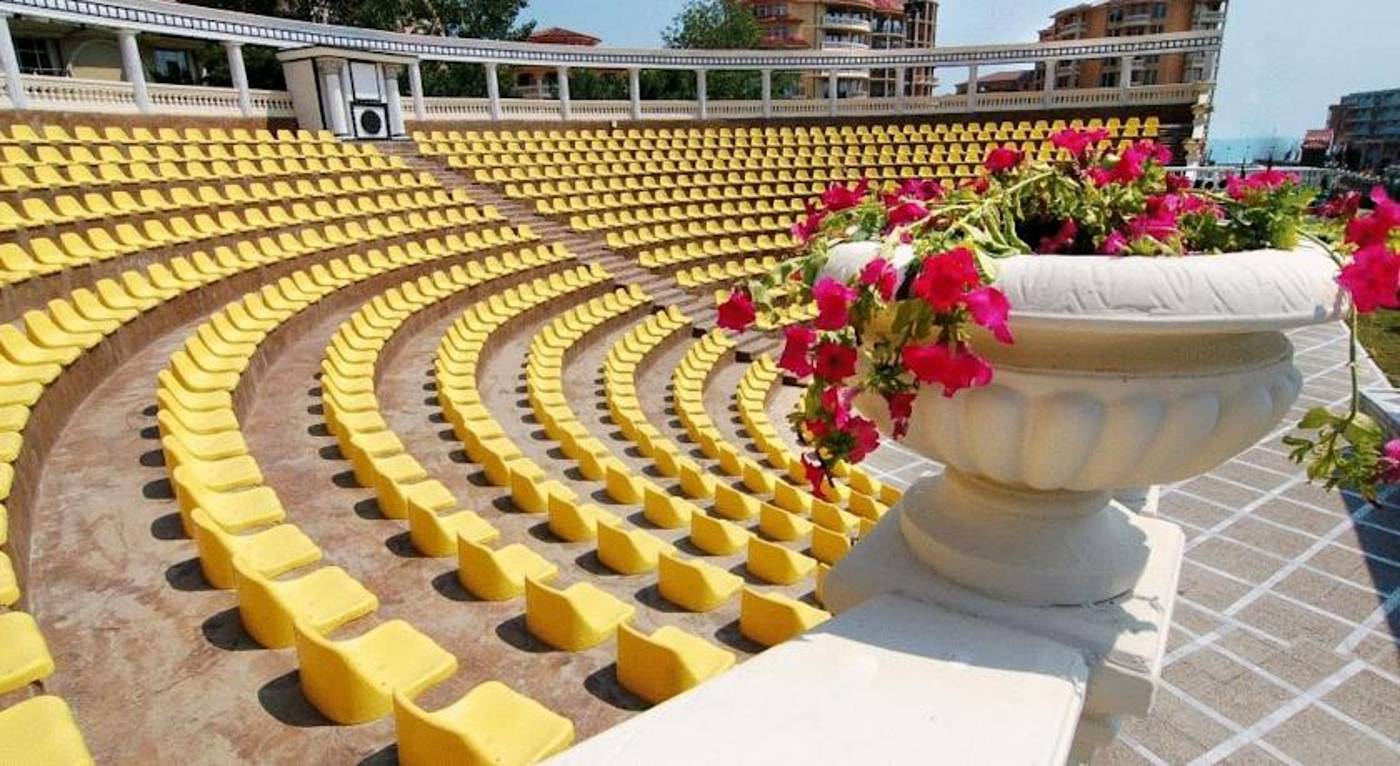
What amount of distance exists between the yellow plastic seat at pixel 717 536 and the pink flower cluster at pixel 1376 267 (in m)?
3.84

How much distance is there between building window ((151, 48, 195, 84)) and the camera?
92.9 ft

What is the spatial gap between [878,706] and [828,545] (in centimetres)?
380

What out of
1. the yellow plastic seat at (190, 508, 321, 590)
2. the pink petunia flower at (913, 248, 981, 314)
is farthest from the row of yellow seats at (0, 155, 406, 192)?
the pink petunia flower at (913, 248, 981, 314)

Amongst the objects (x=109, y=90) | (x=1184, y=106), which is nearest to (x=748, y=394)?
(x=109, y=90)

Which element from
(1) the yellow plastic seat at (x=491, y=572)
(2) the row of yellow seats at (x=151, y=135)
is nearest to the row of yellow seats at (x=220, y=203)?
(2) the row of yellow seats at (x=151, y=135)

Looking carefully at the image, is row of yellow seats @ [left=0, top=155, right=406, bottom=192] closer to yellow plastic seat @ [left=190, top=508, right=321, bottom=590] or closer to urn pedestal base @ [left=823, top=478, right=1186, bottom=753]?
yellow plastic seat @ [left=190, top=508, right=321, bottom=590]

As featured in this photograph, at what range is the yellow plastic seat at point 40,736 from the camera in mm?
2062

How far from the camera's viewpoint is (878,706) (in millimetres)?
1488

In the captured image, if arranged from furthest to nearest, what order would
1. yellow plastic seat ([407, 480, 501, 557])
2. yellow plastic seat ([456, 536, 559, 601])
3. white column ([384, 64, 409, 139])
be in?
white column ([384, 64, 409, 139]) → yellow plastic seat ([407, 480, 501, 557]) → yellow plastic seat ([456, 536, 559, 601])

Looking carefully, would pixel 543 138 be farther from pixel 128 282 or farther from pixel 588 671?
pixel 588 671

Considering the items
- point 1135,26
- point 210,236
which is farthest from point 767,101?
point 1135,26

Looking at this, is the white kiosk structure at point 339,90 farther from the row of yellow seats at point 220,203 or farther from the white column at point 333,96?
the row of yellow seats at point 220,203

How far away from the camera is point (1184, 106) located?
84.9ft

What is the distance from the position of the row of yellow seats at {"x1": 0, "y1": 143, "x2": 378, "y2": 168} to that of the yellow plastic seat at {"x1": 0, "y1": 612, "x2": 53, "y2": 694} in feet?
36.9
